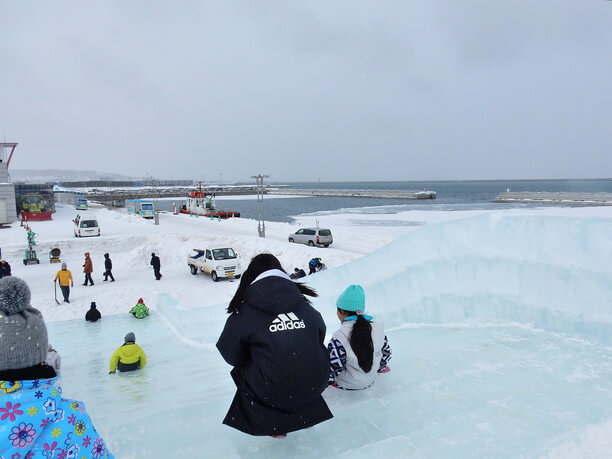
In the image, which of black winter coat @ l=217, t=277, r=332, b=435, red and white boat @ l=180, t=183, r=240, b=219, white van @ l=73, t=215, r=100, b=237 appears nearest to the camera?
black winter coat @ l=217, t=277, r=332, b=435

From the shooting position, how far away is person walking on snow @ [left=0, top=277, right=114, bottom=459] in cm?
222

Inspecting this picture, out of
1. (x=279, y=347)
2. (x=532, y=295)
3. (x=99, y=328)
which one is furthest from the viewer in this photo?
(x=99, y=328)

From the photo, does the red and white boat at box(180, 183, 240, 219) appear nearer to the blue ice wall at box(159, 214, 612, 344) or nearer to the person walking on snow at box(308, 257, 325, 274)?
the person walking on snow at box(308, 257, 325, 274)

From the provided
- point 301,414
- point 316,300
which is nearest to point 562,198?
point 316,300

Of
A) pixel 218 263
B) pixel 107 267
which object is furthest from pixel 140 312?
pixel 107 267

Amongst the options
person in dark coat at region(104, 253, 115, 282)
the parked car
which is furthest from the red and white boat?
person in dark coat at region(104, 253, 115, 282)

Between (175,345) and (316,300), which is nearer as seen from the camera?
(316,300)

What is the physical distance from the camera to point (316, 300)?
852 cm

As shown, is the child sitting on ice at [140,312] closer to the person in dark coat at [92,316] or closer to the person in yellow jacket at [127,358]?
the person in dark coat at [92,316]

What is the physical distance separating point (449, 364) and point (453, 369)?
0.14 metres

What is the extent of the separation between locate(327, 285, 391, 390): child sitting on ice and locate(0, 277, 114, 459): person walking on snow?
6.86 ft

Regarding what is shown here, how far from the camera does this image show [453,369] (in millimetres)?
4527

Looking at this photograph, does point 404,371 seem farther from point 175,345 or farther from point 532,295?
point 175,345

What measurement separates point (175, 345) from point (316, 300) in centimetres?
341
